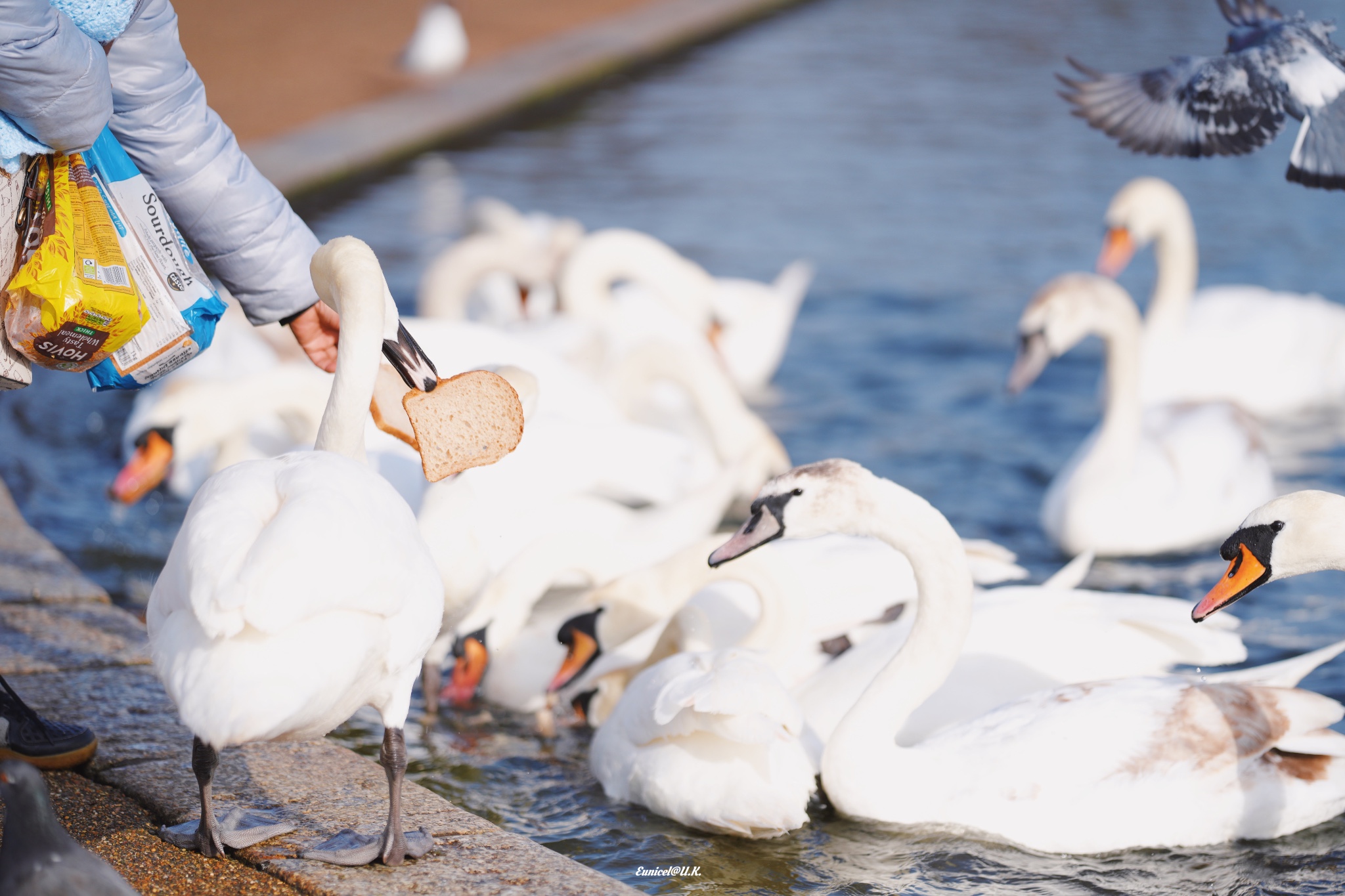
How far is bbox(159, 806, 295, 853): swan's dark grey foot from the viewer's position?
3.27 metres

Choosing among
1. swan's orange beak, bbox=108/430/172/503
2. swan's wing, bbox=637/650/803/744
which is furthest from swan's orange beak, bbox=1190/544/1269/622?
swan's orange beak, bbox=108/430/172/503

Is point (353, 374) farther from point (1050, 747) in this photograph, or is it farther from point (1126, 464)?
point (1126, 464)

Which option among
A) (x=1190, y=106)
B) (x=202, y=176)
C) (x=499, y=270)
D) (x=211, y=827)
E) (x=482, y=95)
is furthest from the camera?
(x=482, y=95)

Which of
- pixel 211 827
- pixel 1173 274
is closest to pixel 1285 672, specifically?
pixel 211 827

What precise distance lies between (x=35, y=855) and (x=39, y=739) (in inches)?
48.4

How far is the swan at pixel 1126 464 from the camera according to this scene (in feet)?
22.0

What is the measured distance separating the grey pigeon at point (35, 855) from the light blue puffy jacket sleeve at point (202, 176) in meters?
1.46

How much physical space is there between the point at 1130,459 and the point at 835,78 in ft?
35.3

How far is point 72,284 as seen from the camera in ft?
10.3

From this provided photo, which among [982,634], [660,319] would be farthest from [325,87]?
[982,634]

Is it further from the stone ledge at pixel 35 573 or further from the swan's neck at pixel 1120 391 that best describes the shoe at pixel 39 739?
the swan's neck at pixel 1120 391

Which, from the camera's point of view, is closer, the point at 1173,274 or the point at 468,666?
the point at 468,666

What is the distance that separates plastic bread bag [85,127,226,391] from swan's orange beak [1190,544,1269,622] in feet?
A: 7.73

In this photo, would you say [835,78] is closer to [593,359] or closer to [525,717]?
[593,359]
